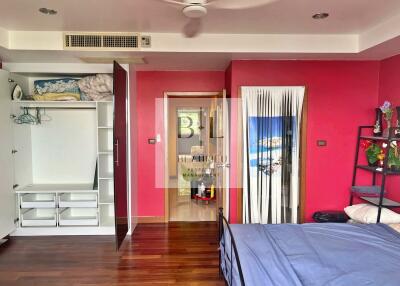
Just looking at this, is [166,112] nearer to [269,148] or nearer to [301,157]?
[269,148]

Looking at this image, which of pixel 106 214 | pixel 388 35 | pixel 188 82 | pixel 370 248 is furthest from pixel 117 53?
pixel 370 248

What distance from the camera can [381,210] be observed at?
3006 mm

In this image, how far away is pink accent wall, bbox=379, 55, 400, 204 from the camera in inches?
129

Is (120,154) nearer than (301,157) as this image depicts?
Yes

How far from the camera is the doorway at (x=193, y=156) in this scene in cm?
446

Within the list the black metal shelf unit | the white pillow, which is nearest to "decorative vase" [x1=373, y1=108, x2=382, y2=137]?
the black metal shelf unit

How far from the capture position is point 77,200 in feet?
12.7

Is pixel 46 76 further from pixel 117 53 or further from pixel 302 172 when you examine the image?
pixel 302 172

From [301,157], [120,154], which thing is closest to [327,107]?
[301,157]

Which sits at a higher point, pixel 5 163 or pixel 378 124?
pixel 378 124

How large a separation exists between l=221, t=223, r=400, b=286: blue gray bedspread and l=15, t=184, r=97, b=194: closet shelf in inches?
85.9

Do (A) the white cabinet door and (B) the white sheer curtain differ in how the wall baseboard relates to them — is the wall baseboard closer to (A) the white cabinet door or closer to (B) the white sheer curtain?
(B) the white sheer curtain

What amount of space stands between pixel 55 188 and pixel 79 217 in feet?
1.70

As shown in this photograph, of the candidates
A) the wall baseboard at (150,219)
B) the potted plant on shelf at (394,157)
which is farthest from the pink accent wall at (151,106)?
the potted plant on shelf at (394,157)
